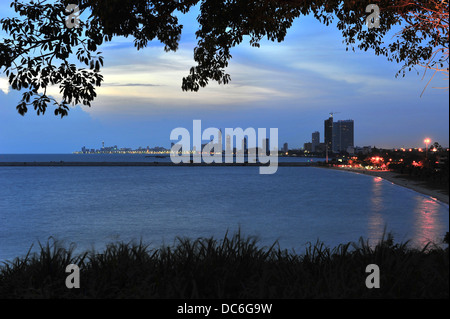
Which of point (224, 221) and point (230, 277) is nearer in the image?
point (230, 277)

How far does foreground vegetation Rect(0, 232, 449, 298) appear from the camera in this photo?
4.92m

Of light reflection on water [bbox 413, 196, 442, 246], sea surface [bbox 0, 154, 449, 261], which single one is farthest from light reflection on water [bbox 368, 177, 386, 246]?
light reflection on water [bbox 413, 196, 442, 246]

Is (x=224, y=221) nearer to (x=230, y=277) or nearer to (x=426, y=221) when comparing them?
(x=426, y=221)

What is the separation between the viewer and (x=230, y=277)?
541cm

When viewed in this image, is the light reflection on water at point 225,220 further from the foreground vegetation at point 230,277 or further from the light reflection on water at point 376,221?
the foreground vegetation at point 230,277

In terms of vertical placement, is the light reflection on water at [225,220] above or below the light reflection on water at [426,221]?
below


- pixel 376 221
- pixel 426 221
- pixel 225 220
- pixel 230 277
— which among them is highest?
pixel 230 277

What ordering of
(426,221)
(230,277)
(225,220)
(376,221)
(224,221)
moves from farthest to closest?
(225,220) < (224,221) < (376,221) < (426,221) < (230,277)

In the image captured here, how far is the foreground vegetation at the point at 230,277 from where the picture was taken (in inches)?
194

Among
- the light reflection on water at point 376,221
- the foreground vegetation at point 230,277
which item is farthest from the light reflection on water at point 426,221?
the foreground vegetation at point 230,277

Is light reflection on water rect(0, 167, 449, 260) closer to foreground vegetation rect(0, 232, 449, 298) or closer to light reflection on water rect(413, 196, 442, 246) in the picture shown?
light reflection on water rect(413, 196, 442, 246)

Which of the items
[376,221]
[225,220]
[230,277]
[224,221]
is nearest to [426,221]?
[376,221]

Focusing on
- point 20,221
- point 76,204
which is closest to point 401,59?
point 20,221
